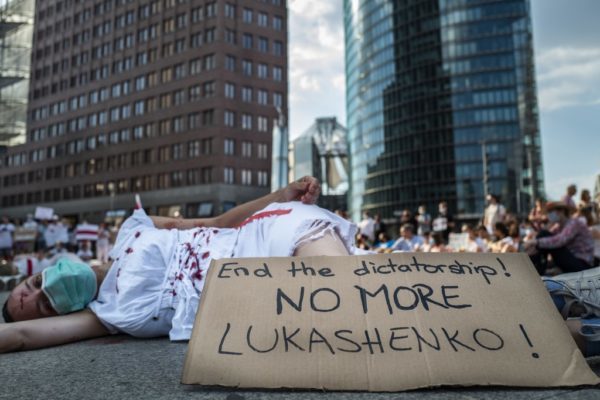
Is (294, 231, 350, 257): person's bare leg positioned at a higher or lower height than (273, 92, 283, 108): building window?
lower

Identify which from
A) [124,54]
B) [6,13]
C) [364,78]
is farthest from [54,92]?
[364,78]

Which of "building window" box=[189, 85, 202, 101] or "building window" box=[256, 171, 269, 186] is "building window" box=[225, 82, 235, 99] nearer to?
"building window" box=[189, 85, 202, 101]

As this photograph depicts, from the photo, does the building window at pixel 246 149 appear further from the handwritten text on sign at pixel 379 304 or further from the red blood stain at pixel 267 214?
the handwritten text on sign at pixel 379 304

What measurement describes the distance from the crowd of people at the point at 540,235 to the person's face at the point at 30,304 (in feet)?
12.5

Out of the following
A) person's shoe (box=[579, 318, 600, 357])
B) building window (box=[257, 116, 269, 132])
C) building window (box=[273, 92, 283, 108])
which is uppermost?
building window (box=[273, 92, 283, 108])

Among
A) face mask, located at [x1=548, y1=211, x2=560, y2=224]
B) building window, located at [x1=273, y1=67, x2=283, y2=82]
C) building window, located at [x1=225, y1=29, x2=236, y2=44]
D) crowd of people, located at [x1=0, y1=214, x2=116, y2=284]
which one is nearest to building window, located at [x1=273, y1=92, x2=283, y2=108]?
building window, located at [x1=273, y1=67, x2=283, y2=82]

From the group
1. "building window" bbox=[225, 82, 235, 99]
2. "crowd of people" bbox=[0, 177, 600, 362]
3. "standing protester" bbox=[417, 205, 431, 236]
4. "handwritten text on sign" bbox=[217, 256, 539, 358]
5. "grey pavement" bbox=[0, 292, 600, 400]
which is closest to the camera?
"grey pavement" bbox=[0, 292, 600, 400]

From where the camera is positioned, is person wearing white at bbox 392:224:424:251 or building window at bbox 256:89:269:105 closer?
person wearing white at bbox 392:224:424:251

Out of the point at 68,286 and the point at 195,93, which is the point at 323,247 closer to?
the point at 68,286

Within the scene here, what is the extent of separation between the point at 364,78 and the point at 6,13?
6041cm

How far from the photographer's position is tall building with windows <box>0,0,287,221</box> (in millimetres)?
49219

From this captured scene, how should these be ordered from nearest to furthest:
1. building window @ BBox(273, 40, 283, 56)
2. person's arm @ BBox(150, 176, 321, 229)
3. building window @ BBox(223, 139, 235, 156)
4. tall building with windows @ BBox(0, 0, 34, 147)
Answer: person's arm @ BBox(150, 176, 321, 229) < tall building with windows @ BBox(0, 0, 34, 147) < building window @ BBox(223, 139, 235, 156) < building window @ BBox(273, 40, 283, 56)

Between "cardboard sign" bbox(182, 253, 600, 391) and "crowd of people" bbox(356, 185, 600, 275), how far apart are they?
11.7 feet

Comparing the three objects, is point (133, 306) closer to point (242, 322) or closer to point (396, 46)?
point (242, 322)
